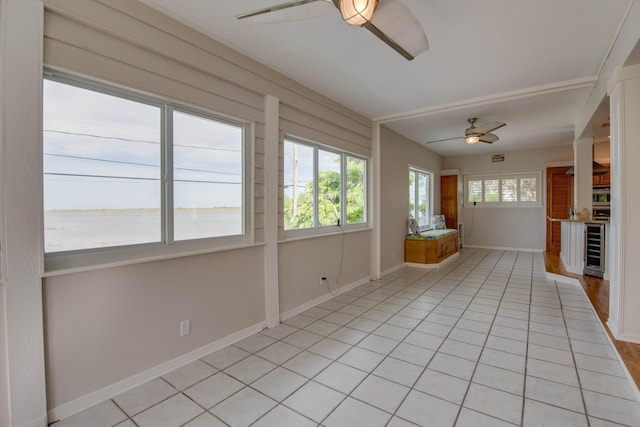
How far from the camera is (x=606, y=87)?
2930 millimetres

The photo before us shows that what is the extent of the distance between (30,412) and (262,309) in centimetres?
180

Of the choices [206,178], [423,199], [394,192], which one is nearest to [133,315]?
[206,178]

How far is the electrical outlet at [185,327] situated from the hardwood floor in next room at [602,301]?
324cm

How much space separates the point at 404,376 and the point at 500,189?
7779 mm

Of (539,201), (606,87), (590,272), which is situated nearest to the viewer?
(606,87)

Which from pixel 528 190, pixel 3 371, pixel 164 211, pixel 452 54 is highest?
pixel 452 54

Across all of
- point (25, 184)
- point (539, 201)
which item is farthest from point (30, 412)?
point (539, 201)

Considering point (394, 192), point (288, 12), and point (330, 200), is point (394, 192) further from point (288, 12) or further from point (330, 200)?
point (288, 12)

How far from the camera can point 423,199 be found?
25.8 feet

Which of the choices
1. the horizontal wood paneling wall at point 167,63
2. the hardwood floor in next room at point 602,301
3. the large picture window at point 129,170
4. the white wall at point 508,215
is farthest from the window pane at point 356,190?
the white wall at point 508,215

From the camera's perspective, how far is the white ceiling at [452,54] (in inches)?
90.2

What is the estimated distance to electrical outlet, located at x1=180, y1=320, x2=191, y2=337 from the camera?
8.07 ft

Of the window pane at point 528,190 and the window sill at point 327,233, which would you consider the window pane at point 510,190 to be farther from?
the window sill at point 327,233

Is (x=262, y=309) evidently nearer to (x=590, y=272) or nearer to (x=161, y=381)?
(x=161, y=381)
